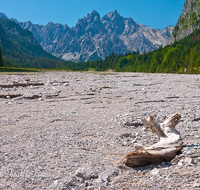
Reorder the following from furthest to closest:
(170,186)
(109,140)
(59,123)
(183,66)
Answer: (183,66) → (59,123) → (109,140) → (170,186)

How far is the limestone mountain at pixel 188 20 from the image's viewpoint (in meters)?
155

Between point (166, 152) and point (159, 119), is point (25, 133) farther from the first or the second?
point (159, 119)

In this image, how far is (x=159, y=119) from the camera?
344 inches

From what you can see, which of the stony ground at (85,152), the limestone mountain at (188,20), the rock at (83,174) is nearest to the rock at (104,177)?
the stony ground at (85,152)

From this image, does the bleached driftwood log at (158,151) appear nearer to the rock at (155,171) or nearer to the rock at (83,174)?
the rock at (155,171)

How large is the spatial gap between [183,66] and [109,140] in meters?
84.3

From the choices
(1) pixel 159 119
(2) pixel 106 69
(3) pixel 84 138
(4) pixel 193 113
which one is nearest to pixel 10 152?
(3) pixel 84 138

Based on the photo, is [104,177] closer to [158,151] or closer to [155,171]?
[155,171]

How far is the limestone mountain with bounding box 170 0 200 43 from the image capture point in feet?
508

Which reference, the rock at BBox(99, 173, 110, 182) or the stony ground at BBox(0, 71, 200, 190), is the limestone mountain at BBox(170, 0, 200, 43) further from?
the rock at BBox(99, 173, 110, 182)

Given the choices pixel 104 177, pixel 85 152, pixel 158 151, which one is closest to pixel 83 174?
pixel 104 177

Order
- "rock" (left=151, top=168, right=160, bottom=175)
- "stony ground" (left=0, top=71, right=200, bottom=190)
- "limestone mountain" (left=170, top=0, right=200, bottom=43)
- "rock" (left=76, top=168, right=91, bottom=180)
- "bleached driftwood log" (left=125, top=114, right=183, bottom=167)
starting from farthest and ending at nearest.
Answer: "limestone mountain" (left=170, top=0, right=200, bottom=43), "bleached driftwood log" (left=125, top=114, right=183, bottom=167), "rock" (left=151, top=168, right=160, bottom=175), "rock" (left=76, top=168, right=91, bottom=180), "stony ground" (left=0, top=71, right=200, bottom=190)

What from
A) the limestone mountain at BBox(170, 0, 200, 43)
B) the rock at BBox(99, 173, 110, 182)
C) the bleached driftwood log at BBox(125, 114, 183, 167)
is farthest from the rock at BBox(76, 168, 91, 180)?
the limestone mountain at BBox(170, 0, 200, 43)

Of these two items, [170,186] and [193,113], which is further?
[193,113]
